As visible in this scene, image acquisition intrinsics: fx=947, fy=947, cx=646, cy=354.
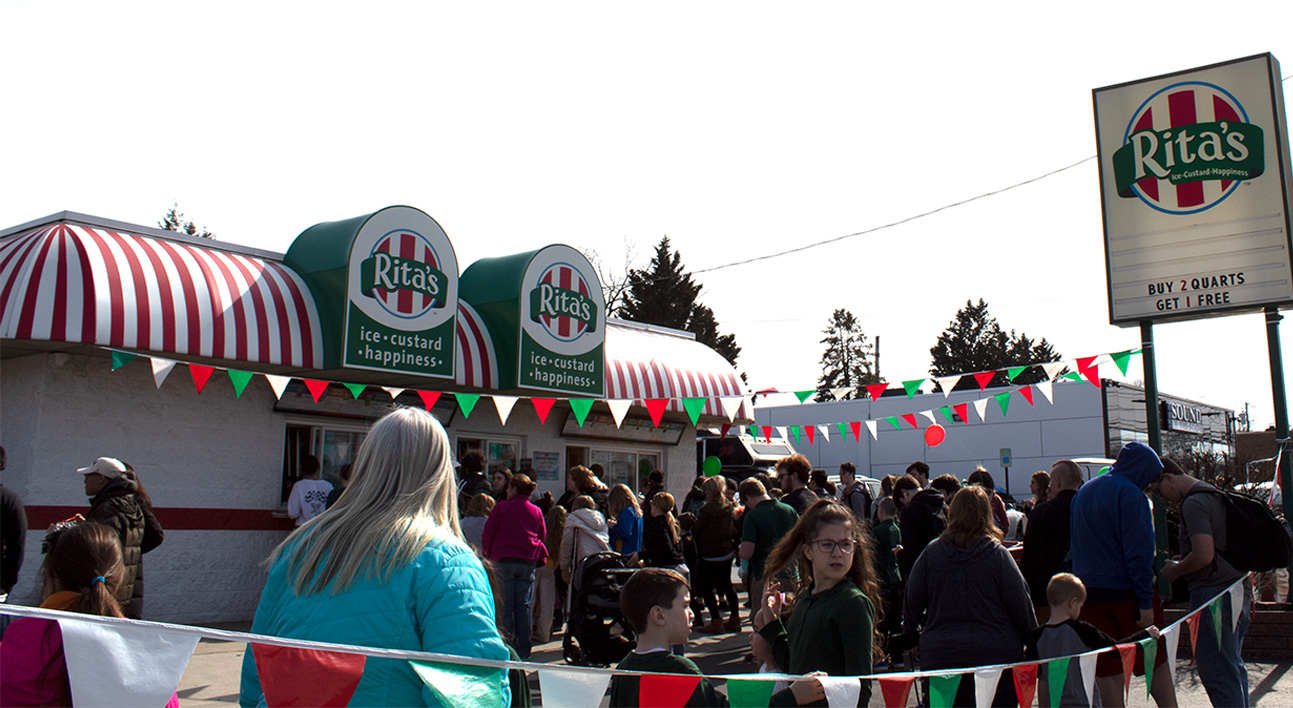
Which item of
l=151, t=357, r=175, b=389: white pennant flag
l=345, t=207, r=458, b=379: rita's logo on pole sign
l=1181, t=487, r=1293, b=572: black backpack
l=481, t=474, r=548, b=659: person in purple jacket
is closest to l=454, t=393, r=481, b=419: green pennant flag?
l=345, t=207, r=458, b=379: rita's logo on pole sign

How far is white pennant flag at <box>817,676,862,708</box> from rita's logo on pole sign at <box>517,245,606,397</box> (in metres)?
9.63

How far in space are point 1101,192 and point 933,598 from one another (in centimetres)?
580

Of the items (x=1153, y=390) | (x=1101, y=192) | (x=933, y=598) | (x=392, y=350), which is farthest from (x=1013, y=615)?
(x=392, y=350)

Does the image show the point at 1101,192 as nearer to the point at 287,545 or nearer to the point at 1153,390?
the point at 1153,390

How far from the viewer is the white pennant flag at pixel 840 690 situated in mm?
3247

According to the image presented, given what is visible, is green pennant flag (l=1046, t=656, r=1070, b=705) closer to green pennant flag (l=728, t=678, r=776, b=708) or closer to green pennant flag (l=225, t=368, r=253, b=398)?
green pennant flag (l=728, t=678, r=776, b=708)

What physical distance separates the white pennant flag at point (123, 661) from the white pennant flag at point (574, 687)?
1.05 metres

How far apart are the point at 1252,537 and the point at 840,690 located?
3992 mm

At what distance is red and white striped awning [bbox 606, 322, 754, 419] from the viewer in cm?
1496

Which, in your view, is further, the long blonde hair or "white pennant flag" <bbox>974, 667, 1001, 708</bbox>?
"white pennant flag" <bbox>974, 667, 1001, 708</bbox>

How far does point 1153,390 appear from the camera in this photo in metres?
8.38

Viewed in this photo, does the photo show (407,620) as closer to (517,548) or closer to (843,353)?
(517,548)

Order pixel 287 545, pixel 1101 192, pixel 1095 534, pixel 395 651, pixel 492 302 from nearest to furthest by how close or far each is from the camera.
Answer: pixel 395 651 < pixel 287 545 < pixel 1095 534 < pixel 1101 192 < pixel 492 302

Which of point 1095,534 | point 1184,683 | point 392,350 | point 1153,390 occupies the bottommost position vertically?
point 1184,683
